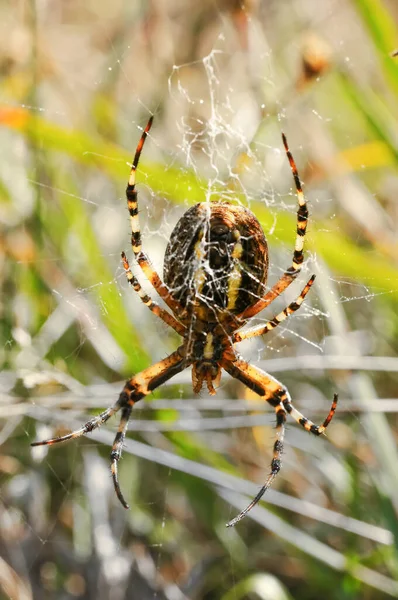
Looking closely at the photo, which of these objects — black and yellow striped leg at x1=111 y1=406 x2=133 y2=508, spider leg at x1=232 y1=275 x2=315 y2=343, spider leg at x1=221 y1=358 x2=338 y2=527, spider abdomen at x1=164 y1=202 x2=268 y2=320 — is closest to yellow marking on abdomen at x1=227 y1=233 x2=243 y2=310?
spider abdomen at x1=164 y1=202 x2=268 y2=320

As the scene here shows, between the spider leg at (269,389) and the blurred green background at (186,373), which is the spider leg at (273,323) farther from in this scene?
the blurred green background at (186,373)

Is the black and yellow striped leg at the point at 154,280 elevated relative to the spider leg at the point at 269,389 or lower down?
elevated

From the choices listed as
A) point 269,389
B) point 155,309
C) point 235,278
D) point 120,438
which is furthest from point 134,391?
point 235,278

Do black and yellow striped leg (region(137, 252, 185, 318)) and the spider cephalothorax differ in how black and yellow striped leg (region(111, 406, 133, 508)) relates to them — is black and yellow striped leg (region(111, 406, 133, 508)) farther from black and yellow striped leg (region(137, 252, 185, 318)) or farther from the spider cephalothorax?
black and yellow striped leg (region(137, 252, 185, 318))

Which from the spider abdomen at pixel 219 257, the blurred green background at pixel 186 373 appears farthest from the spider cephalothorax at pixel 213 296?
the blurred green background at pixel 186 373

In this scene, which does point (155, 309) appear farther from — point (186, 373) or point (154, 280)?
point (186, 373)
